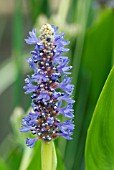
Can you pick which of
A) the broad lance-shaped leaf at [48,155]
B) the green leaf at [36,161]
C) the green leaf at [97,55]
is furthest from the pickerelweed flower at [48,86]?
the green leaf at [97,55]

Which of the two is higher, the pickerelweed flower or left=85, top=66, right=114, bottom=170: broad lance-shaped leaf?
the pickerelweed flower

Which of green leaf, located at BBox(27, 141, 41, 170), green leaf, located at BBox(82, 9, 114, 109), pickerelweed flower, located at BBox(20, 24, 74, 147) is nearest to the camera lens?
pickerelweed flower, located at BBox(20, 24, 74, 147)

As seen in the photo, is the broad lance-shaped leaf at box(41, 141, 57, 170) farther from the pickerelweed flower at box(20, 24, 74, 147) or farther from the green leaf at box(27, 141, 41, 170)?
the green leaf at box(27, 141, 41, 170)

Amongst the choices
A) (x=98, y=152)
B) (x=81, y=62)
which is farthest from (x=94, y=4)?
(x=98, y=152)

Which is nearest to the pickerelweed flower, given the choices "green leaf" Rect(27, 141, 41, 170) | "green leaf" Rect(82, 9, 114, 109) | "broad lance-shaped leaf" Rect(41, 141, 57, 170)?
"broad lance-shaped leaf" Rect(41, 141, 57, 170)

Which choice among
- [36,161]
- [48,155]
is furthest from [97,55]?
[48,155]

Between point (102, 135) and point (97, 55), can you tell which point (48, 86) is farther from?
point (97, 55)
